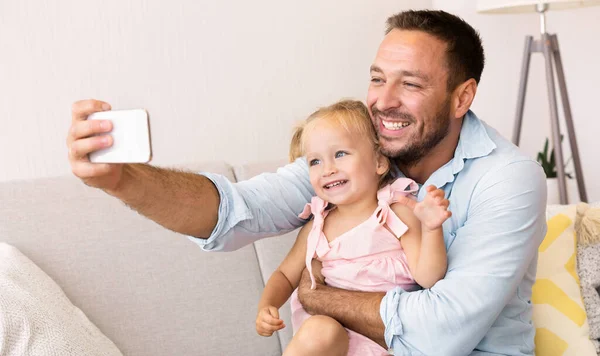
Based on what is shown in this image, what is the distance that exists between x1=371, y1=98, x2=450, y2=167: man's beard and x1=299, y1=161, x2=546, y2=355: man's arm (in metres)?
0.18

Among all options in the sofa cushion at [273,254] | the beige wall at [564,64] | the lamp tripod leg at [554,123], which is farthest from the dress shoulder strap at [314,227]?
the beige wall at [564,64]

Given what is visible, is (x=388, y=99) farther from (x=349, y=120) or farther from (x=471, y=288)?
(x=471, y=288)

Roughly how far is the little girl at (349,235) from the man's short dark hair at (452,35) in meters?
0.25

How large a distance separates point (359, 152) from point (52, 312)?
755 mm

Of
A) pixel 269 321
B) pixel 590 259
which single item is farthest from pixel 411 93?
pixel 590 259

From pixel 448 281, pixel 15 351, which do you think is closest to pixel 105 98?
pixel 15 351

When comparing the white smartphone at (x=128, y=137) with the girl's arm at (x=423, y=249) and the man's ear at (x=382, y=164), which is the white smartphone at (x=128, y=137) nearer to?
the girl's arm at (x=423, y=249)

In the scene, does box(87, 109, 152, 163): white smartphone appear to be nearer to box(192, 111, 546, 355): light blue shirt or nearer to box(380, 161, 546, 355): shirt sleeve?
box(192, 111, 546, 355): light blue shirt

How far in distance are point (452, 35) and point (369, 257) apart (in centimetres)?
61

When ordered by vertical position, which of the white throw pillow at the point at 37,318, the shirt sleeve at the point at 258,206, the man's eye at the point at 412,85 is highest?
the man's eye at the point at 412,85

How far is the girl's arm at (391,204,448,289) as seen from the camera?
1566mm

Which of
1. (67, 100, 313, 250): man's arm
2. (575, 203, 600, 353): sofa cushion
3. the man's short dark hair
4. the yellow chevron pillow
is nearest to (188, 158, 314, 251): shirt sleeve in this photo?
(67, 100, 313, 250): man's arm

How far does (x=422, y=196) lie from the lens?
1799 millimetres

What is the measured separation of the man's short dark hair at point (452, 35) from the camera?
1.90m
